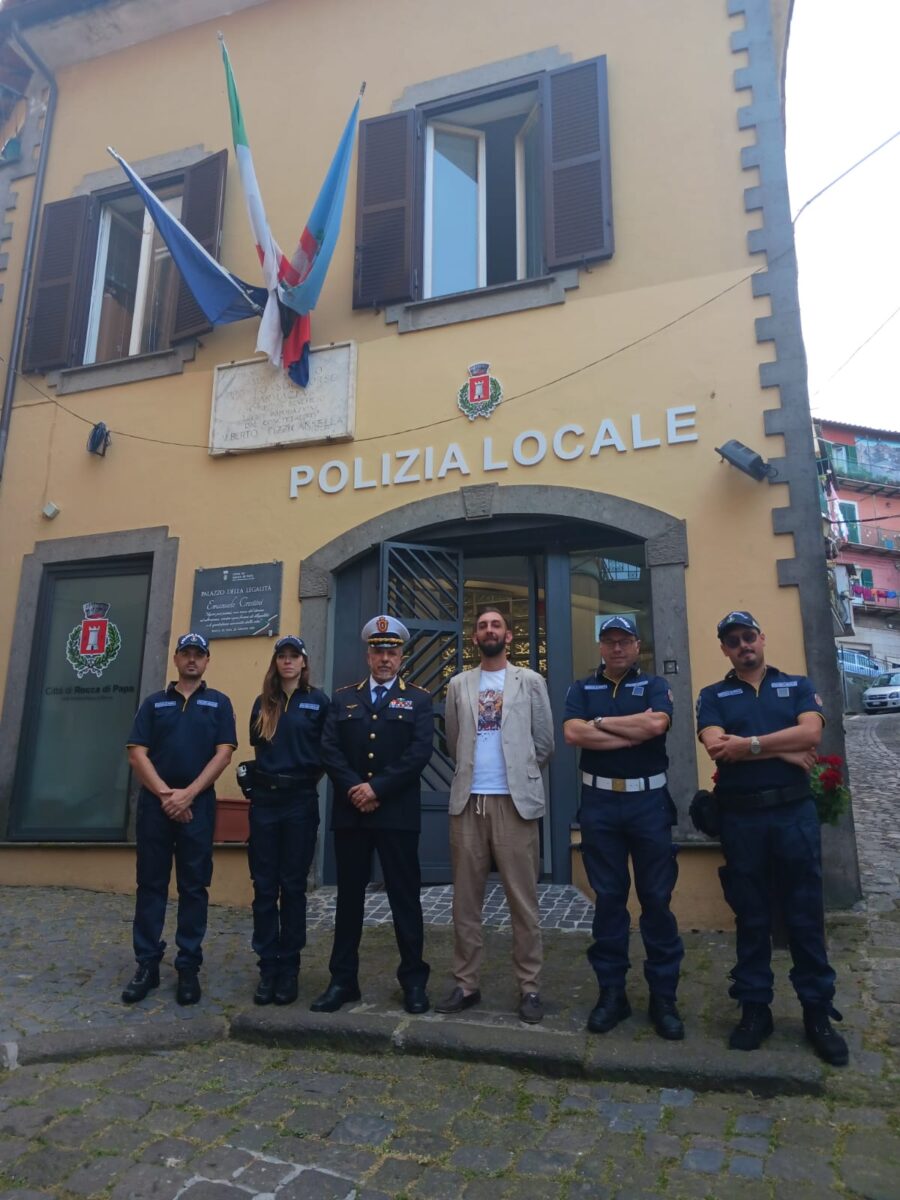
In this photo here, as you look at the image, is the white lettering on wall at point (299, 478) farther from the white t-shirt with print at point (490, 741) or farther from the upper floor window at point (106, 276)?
the white t-shirt with print at point (490, 741)

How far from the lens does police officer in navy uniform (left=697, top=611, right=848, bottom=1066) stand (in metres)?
3.45

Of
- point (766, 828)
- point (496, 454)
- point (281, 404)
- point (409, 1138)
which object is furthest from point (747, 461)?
point (409, 1138)

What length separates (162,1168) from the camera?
276 centimetres

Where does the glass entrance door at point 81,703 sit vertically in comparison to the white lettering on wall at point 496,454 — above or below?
below

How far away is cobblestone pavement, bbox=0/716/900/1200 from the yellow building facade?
2020mm

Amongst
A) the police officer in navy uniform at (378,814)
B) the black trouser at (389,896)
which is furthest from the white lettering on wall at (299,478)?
the black trouser at (389,896)

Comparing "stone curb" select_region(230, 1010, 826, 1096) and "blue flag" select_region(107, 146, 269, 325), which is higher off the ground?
"blue flag" select_region(107, 146, 269, 325)

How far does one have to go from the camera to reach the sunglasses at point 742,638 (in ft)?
12.3

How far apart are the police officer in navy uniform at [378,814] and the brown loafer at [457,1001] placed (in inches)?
3.2

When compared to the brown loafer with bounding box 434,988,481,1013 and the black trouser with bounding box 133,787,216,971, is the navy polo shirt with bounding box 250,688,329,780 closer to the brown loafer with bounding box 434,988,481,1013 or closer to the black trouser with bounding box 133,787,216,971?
the black trouser with bounding box 133,787,216,971

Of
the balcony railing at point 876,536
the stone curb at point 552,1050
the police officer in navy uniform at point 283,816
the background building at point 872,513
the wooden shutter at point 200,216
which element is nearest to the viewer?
the stone curb at point 552,1050

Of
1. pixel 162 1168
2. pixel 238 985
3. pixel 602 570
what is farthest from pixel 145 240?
pixel 162 1168

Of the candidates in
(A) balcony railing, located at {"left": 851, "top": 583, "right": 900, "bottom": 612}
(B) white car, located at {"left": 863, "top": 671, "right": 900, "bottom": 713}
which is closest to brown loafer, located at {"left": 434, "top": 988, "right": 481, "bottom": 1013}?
(B) white car, located at {"left": 863, "top": 671, "right": 900, "bottom": 713}

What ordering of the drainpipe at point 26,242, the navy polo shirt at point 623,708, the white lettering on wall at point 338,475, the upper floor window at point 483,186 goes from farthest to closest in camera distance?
the drainpipe at point 26,242 < the white lettering on wall at point 338,475 < the upper floor window at point 483,186 < the navy polo shirt at point 623,708
